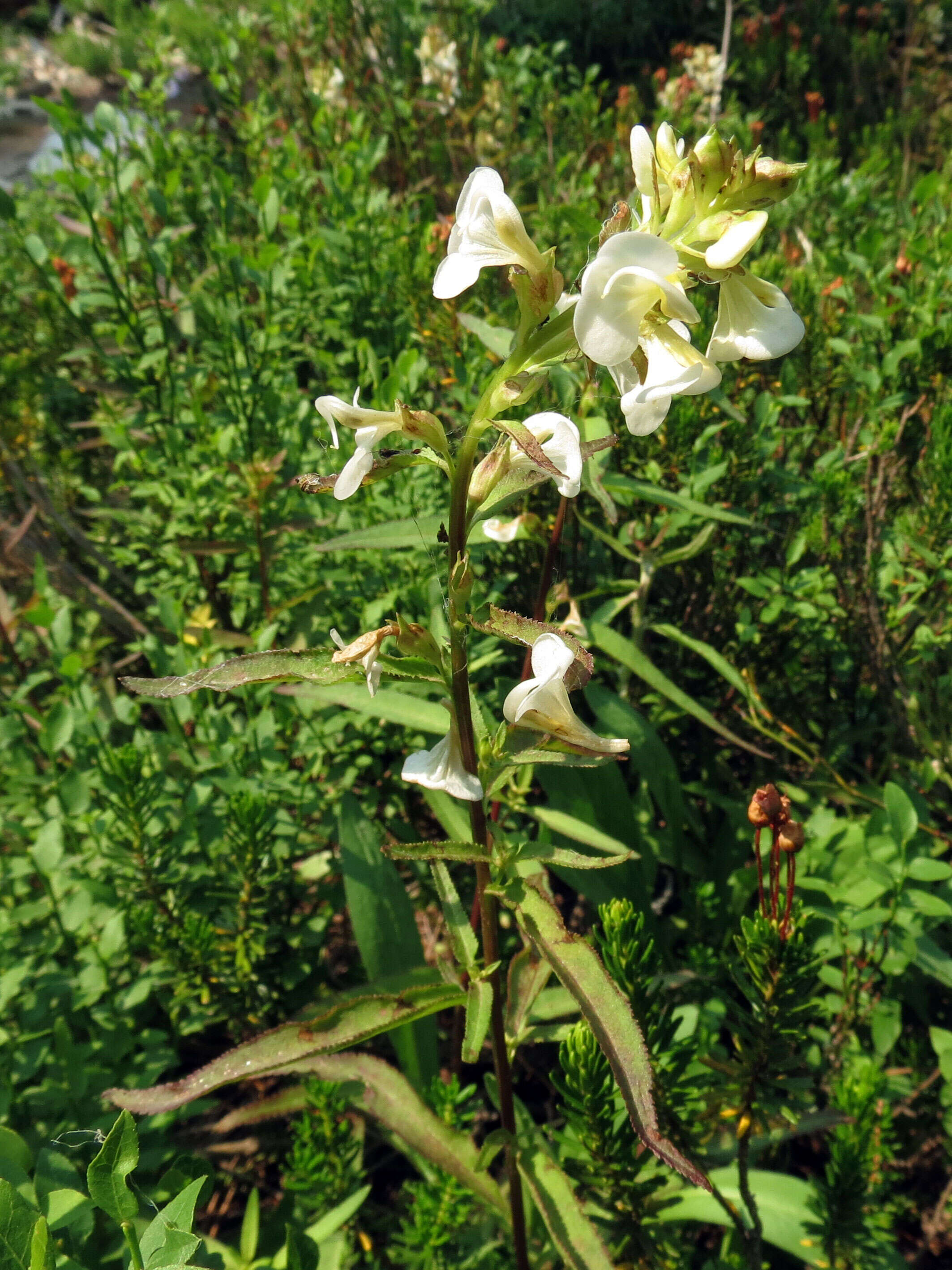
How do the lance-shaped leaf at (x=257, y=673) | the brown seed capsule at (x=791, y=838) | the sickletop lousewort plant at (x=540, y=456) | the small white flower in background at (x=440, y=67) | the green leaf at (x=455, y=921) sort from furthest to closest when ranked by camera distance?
the small white flower in background at (x=440, y=67)
the green leaf at (x=455, y=921)
the brown seed capsule at (x=791, y=838)
the lance-shaped leaf at (x=257, y=673)
the sickletop lousewort plant at (x=540, y=456)

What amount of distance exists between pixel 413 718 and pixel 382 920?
0.41 meters

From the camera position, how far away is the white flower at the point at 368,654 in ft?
2.96

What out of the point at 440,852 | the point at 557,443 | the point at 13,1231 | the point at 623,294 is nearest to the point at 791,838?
the point at 440,852

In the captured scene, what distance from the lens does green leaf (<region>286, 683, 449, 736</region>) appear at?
1.51m

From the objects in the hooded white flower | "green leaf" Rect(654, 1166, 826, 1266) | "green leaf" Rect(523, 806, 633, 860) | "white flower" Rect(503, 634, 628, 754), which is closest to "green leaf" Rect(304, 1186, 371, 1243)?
"green leaf" Rect(654, 1166, 826, 1266)

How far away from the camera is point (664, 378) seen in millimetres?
826

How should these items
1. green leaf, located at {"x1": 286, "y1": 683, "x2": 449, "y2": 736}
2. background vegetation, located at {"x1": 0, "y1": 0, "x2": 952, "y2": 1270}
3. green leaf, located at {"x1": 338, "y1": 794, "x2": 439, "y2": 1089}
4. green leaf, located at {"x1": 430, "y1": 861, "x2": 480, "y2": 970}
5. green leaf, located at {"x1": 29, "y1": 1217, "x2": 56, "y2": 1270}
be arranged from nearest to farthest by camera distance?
green leaf, located at {"x1": 29, "y1": 1217, "x2": 56, "y2": 1270}, green leaf, located at {"x1": 430, "y1": 861, "x2": 480, "y2": 970}, background vegetation, located at {"x1": 0, "y1": 0, "x2": 952, "y2": 1270}, green leaf, located at {"x1": 286, "y1": 683, "x2": 449, "y2": 736}, green leaf, located at {"x1": 338, "y1": 794, "x2": 439, "y2": 1089}

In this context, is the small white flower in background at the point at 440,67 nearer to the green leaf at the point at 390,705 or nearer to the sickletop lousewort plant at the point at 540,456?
the green leaf at the point at 390,705

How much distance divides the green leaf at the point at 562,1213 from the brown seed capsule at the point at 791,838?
0.60 m

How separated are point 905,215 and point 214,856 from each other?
2.55m

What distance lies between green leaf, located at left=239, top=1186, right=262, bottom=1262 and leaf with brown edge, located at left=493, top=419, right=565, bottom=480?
1.21 m

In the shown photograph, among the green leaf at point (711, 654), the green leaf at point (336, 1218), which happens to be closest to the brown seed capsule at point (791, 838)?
the green leaf at point (711, 654)

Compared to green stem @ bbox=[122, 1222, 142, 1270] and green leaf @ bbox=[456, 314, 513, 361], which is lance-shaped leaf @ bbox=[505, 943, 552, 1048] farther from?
green leaf @ bbox=[456, 314, 513, 361]

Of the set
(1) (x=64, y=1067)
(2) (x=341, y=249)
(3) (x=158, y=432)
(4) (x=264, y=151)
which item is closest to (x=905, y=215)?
(2) (x=341, y=249)
